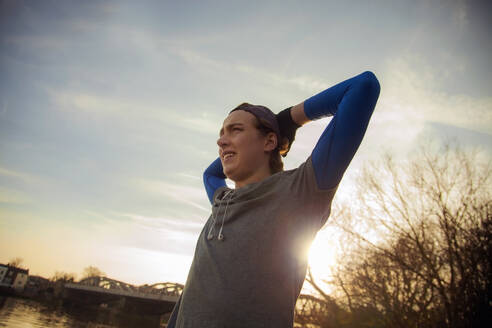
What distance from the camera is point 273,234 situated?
3.80 feet

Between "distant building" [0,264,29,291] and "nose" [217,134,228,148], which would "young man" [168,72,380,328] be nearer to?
"nose" [217,134,228,148]

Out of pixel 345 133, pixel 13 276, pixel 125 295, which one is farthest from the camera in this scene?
A: pixel 13 276

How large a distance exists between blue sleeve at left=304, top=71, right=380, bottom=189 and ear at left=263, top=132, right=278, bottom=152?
0.46 metres

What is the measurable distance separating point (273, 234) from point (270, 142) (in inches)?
26.6

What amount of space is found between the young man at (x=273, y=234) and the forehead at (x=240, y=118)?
411mm

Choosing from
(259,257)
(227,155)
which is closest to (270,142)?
(227,155)

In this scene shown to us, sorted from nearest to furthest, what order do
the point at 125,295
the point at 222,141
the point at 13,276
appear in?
the point at 222,141 → the point at 125,295 → the point at 13,276

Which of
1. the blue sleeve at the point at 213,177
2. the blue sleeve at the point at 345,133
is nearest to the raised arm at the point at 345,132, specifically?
the blue sleeve at the point at 345,133

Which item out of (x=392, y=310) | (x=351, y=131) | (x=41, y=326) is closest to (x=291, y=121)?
(x=351, y=131)

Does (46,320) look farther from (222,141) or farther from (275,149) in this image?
(275,149)

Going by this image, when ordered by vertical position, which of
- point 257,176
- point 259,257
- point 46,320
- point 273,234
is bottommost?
point 46,320

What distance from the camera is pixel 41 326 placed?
58.7 ft

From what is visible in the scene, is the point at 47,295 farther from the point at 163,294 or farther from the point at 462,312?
the point at 462,312

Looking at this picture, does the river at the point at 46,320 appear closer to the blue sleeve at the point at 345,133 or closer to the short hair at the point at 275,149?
the short hair at the point at 275,149
